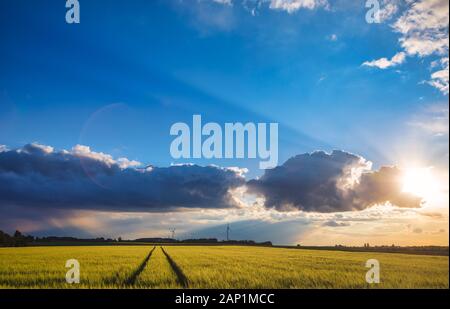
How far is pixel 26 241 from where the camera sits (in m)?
98.4

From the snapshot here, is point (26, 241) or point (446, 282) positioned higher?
point (446, 282)
